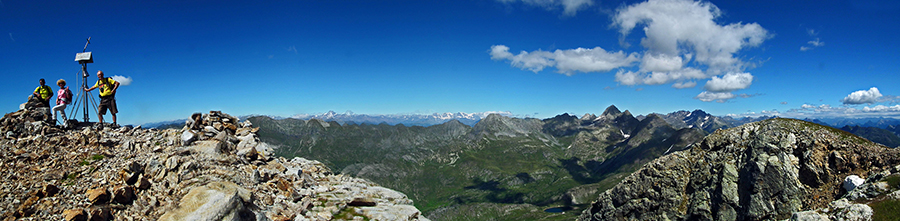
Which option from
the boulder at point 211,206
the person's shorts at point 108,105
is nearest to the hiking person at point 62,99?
the person's shorts at point 108,105

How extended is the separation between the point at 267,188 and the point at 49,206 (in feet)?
31.0

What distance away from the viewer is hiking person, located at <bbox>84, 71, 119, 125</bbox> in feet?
93.2

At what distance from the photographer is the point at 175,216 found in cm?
1709

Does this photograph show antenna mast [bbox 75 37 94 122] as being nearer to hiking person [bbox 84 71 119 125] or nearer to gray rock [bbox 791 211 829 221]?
hiking person [bbox 84 71 119 125]

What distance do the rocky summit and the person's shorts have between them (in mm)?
59863

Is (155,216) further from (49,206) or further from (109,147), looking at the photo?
(109,147)

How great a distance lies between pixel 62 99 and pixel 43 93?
4.35 ft

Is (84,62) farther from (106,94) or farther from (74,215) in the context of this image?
(74,215)

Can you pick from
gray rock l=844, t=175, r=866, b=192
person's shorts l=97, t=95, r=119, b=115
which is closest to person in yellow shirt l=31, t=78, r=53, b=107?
person's shorts l=97, t=95, r=119, b=115

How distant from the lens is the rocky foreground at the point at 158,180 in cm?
1730

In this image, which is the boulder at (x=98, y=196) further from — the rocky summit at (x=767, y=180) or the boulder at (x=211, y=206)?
the rocky summit at (x=767, y=180)

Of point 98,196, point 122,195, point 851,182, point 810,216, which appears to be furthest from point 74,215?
point 851,182

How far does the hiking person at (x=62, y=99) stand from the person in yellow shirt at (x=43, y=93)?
69cm

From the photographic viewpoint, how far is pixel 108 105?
28.9 meters
